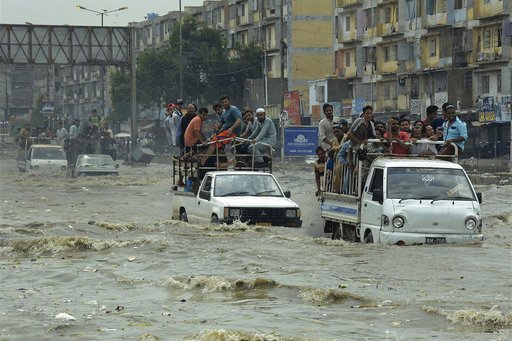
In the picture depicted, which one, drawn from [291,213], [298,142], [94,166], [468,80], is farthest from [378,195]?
[468,80]

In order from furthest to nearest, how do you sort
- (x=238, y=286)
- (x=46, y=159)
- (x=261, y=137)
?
(x=46, y=159) → (x=261, y=137) → (x=238, y=286)

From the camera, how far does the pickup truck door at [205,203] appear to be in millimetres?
17719

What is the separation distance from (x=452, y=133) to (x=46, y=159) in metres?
28.7

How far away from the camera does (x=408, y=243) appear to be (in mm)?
13898

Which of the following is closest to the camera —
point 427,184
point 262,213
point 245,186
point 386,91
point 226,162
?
point 427,184

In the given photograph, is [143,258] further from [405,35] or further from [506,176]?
[405,35]

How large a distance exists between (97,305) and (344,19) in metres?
63.6

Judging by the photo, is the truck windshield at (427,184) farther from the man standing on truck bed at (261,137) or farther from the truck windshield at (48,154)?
the truck windshield at (48,154)

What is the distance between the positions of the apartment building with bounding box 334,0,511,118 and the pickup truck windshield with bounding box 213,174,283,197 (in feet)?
118

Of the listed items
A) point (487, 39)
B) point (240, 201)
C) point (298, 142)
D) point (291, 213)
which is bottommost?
point (291, 213)

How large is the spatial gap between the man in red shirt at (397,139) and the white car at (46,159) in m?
27.8

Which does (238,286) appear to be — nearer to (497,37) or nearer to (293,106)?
(497,37)

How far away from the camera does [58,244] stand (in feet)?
50.6

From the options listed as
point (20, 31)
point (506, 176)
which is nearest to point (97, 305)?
point (506, 176)
